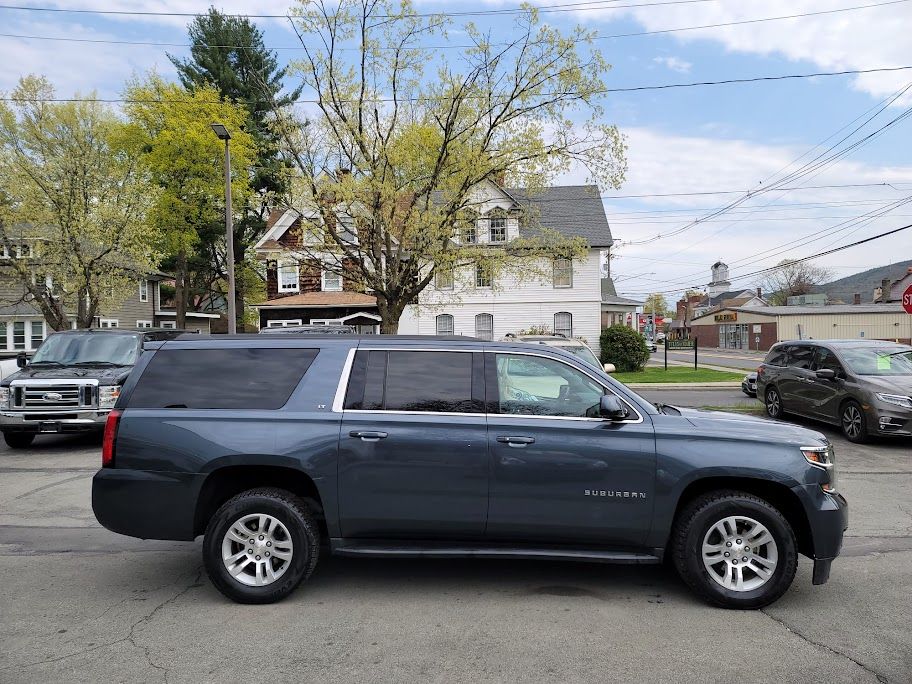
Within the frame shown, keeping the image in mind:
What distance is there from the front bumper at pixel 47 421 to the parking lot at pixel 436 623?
4968 mm

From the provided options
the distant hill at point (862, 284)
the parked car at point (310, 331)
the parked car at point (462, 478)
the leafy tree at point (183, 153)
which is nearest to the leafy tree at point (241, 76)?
the leafy tree at point (183, 153)

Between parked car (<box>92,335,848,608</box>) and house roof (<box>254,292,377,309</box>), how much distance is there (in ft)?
86.6

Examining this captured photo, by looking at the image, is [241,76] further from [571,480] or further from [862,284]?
[862,284]

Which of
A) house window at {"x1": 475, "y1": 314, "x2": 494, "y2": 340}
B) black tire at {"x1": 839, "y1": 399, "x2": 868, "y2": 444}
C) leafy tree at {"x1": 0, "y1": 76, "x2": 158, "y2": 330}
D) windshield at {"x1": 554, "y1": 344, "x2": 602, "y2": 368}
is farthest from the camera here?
house window at {"x1": 475, "y1": 314, "x2": 494, "y2": 340}

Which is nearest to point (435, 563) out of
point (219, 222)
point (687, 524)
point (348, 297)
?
point (687, 524)

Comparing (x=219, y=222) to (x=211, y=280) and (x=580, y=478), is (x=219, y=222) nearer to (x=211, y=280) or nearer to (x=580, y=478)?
(x=211, y=280)

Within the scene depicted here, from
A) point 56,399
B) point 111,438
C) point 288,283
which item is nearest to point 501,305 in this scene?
point 288,283

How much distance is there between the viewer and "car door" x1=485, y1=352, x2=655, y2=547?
429 cm

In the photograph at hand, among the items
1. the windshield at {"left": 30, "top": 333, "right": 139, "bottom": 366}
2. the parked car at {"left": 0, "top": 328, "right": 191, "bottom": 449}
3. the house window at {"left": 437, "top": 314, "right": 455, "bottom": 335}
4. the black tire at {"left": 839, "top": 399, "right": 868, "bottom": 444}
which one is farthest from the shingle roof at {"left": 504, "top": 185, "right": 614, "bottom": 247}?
the parked car at {"left": 0, "top": 328, "right": 191, "bottom": 449}

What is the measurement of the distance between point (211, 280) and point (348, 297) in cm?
1759

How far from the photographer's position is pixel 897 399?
397 inches

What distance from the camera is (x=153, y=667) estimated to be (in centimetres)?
349

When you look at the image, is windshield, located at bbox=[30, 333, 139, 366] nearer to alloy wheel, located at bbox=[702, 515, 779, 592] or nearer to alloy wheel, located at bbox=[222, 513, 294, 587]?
alloy wheel, located at bbox=[222, 513, 294, 587]

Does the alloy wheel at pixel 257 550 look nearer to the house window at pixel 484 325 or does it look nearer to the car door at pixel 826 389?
the car door at pixel 826 389
